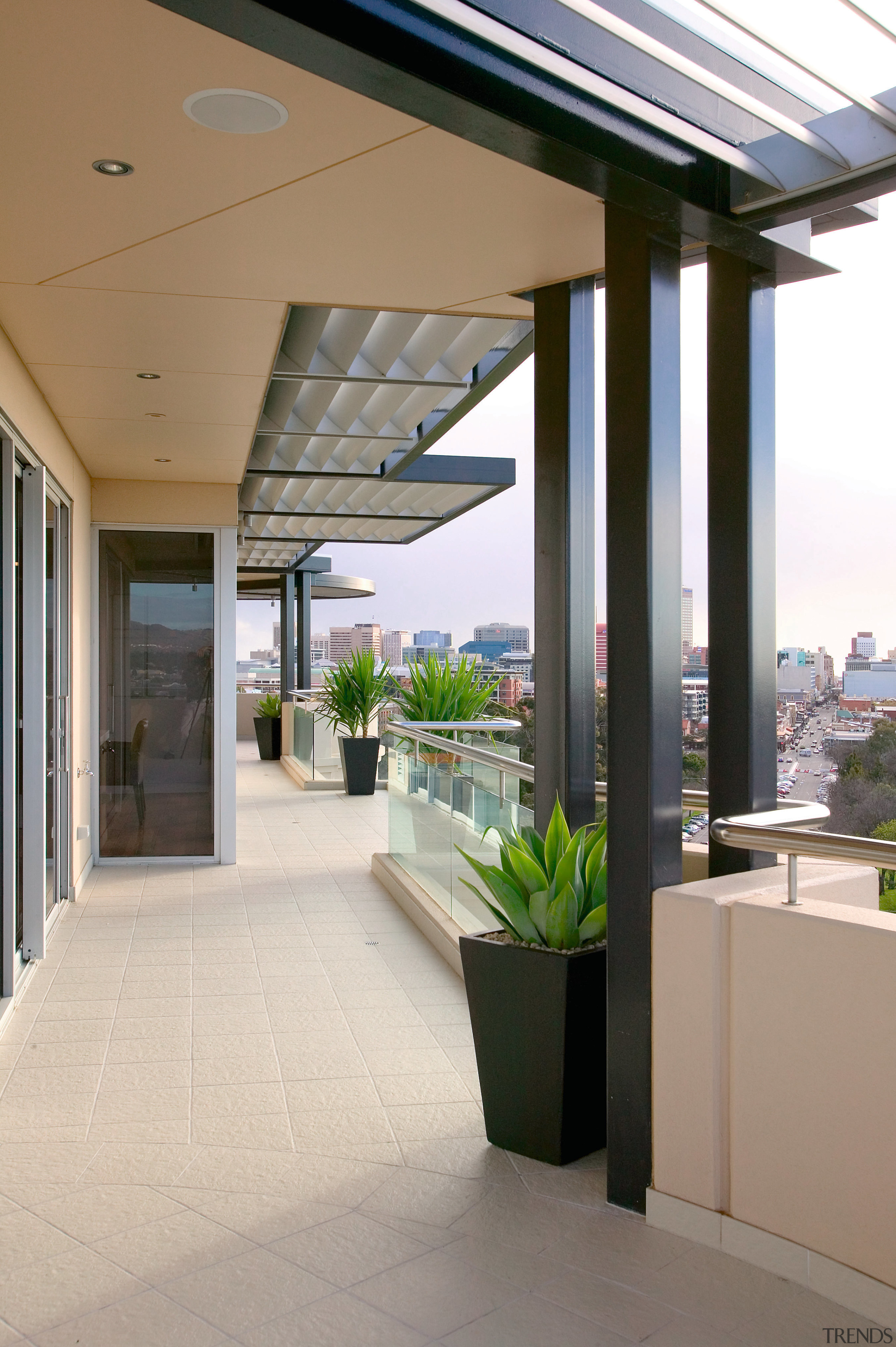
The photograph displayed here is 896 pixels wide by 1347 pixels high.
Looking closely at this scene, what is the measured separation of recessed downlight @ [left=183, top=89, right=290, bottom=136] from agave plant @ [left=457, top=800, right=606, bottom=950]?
190 cm

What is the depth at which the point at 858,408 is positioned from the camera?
10.2 feet

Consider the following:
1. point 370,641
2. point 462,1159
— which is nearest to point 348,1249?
point 462,1159

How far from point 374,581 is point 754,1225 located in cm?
1686

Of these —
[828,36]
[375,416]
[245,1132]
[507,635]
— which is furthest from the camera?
[375,416]

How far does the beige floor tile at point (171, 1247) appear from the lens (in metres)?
2.24

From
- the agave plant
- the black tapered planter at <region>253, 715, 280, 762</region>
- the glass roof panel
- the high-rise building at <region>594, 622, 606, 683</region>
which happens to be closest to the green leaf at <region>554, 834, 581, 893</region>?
the agave plant

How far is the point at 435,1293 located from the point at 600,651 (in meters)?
1.68

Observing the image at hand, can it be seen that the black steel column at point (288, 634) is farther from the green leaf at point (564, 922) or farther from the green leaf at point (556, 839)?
the green leaf at point (564, 922)

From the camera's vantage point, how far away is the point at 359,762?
36.7 feet

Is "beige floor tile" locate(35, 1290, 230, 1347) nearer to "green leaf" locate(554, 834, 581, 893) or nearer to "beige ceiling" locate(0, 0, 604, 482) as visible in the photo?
"green leaf" locate(554, 834, 581, 893)

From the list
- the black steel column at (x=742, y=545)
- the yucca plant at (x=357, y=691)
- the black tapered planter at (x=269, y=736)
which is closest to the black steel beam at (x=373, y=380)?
the black steel column at (x=742, y=545)

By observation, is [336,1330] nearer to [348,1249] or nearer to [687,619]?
[348,1249]

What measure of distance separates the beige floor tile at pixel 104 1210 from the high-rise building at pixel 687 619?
6.26 feet

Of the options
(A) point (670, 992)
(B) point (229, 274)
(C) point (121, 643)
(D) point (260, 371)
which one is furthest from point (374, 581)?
(A) point (670, 992)
